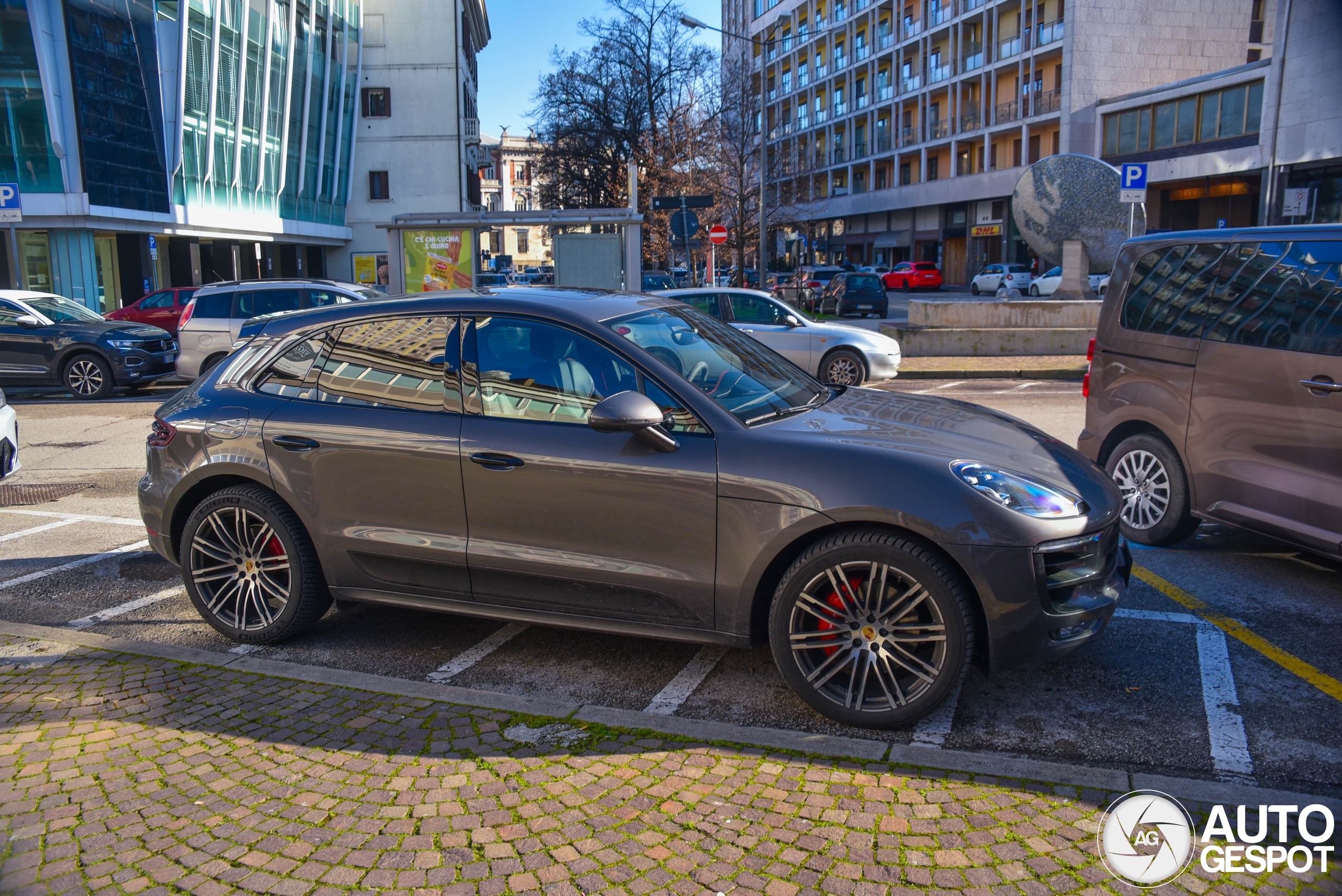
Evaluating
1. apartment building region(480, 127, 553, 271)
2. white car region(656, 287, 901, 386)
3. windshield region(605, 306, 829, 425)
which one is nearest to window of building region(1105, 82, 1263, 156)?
white car region(656, 287, 901, 386)

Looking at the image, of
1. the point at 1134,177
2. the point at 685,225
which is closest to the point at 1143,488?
the point at 1134,177

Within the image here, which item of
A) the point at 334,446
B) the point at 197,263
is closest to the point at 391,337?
the point at 334,446

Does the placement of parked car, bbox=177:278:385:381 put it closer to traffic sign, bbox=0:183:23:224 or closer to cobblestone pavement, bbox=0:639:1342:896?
traffic sign, bbox=0:183:23:224

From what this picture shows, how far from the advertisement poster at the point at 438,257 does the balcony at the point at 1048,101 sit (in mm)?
40819

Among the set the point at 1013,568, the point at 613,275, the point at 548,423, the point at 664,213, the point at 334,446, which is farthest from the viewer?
the point at 664,213

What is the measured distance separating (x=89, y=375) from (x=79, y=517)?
9695 millimetres

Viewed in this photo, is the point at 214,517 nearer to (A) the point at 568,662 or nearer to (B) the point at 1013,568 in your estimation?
(A) the point at 568,662

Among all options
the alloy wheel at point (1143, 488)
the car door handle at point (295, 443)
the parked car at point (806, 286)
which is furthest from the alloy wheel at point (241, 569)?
the parked car at point (806, 286)

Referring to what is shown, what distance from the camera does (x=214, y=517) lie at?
16.0 ft

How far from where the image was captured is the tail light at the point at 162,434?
16.4 ft

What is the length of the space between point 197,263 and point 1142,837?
124ft

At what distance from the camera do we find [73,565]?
6.45 meters

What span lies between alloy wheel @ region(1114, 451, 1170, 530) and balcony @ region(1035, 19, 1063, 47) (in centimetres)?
5176

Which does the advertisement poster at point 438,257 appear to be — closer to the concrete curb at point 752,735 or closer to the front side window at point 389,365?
the front side window at point 389,365
